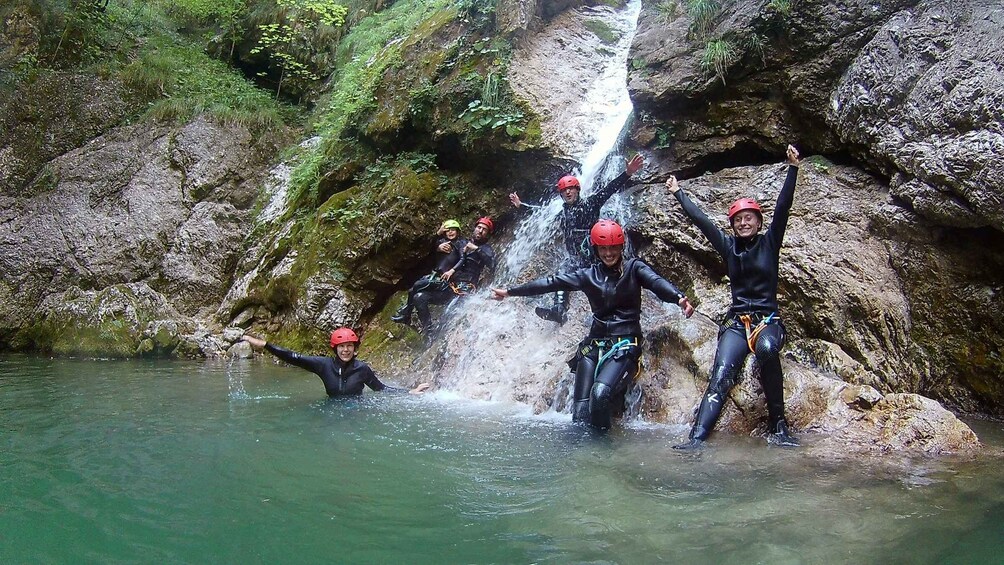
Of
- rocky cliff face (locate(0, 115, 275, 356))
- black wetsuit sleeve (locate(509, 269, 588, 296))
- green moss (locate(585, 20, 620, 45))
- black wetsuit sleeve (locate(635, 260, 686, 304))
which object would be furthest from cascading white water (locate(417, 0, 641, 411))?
rocky cliff face (locate(0, 115, 275, 356))

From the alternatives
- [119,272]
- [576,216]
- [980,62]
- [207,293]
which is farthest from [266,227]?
A: [980,62]

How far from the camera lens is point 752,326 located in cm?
488

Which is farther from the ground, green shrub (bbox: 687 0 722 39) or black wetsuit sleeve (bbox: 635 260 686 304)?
green shrub (bbox: 687 0 722 39)

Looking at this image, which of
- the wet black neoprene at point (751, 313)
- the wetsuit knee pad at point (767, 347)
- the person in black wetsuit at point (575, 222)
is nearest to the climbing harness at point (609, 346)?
the wet black neoprene at point (751, 313)

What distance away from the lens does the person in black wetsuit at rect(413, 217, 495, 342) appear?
346 inches

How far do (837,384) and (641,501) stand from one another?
2.40 metres

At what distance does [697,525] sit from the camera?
3.03m

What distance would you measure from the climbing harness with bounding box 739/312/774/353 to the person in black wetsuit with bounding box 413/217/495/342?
445cm

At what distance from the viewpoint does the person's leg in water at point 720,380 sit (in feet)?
14.9

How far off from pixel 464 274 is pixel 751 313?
15.4 feet

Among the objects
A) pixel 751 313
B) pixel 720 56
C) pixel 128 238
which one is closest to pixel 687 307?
pixel 751 313

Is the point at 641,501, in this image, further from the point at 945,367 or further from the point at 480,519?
the point at 945,367

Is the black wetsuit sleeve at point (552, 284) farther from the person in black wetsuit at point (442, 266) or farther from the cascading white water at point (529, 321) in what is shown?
the person in black wetsuit at point (442, 266)

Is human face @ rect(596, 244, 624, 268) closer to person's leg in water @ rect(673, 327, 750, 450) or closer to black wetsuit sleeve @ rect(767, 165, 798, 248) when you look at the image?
person's leg in water @ rect(673, 327, 750, 450)
